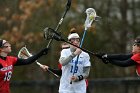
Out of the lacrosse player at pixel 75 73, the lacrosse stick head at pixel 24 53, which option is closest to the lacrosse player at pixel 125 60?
the lacrosse player at pixel 75 73

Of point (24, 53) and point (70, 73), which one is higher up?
point (24, 53)

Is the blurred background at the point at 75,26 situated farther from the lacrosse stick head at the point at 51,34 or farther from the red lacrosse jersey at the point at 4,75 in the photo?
the lacrosse stick head at the point at 51,34

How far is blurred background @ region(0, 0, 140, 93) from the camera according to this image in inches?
1030

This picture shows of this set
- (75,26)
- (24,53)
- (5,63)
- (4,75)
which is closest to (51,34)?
(5,63)

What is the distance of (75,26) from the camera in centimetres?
2584

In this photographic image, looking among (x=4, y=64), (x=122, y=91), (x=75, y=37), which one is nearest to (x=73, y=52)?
(x=75, y=37)

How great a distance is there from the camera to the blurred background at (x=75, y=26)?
1030 inches

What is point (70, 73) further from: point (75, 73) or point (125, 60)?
point (125, 60)

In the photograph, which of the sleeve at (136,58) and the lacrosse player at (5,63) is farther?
Result: the lacrosse player at (5,63)

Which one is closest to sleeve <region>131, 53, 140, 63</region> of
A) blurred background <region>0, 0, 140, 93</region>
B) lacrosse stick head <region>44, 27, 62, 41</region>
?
lacrosse stick head <region>44, 27, 62, 41</region>

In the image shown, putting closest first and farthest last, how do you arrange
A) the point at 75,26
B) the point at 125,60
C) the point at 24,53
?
the point at 125,60 < the point at 24,53 < the point at 75,26

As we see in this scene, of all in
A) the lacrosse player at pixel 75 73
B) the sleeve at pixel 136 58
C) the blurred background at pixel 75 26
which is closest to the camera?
the sleeve at pixel 136 58

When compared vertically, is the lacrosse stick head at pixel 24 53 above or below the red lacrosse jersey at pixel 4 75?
above

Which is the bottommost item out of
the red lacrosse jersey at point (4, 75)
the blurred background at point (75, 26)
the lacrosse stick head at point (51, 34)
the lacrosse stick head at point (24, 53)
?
the red lacrosse jersey at point (4, 75)
